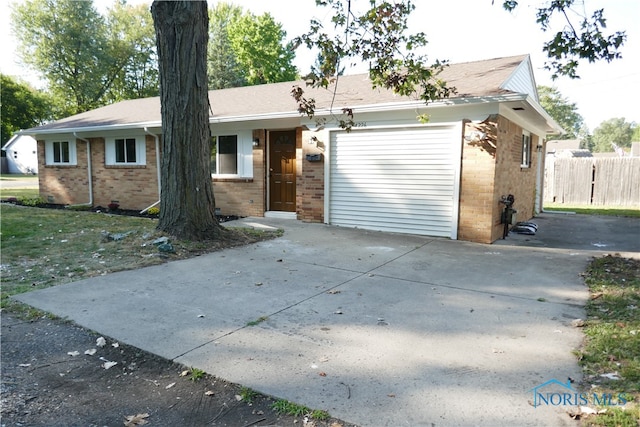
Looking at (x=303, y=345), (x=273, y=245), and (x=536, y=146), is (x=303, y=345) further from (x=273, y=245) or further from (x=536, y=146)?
(x=536, y=146)

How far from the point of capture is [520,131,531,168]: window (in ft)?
36.4

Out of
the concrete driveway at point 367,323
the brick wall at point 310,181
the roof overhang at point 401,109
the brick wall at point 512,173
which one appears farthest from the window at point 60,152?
the brick wall at point 512,173

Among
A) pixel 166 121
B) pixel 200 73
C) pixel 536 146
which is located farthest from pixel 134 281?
pixel 536 146

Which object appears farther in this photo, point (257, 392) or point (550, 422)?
point (257, 392)

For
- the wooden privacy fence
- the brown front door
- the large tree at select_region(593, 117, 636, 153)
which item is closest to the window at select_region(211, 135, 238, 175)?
the brown front door

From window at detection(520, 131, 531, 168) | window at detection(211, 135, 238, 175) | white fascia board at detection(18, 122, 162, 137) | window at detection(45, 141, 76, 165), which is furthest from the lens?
window at detection(45, 141, 76, 165)

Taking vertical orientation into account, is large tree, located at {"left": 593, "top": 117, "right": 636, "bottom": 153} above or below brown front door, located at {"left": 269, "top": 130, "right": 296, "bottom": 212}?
above

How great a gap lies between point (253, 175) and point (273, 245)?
13.8 feet

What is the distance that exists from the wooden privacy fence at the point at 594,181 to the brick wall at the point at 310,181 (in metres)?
13.3

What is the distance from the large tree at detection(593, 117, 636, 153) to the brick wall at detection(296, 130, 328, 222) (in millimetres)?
108850

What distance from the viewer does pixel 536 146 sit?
1328cm

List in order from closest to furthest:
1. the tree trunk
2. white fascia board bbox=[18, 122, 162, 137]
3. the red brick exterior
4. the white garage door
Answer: the tree trunk < the red brick exterior < the white garage door < white fascia board bbox=[18, 122, 162, 137]

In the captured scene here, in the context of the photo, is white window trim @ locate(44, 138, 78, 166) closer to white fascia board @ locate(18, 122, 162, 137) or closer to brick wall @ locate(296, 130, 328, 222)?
white fascia board @ locate(18, 122, 162, 137)

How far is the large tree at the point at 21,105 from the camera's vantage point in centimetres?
3888
